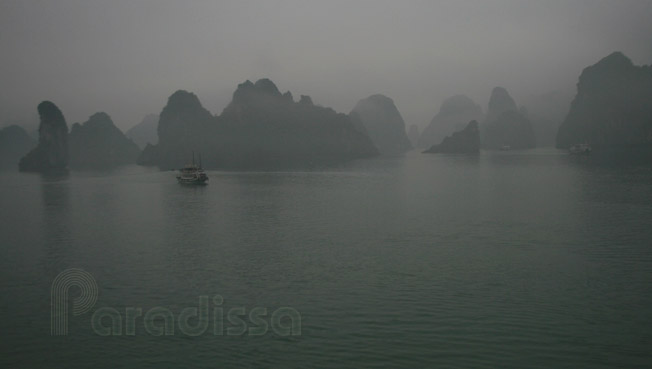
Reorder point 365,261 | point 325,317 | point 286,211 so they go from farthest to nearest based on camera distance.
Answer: point 286,211 → point 365,261 → point 325,317

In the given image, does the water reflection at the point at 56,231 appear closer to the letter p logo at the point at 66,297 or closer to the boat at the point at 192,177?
the letter p logo at the point at 66,297

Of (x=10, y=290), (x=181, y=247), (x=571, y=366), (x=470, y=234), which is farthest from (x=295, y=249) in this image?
(x=571, y=366)

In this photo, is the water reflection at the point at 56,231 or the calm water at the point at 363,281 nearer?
the calm water at the point at 363,281

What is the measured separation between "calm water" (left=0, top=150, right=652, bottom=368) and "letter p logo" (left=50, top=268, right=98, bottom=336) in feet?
1.63

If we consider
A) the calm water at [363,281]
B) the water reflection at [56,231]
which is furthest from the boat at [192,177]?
the calm water at [363,281]

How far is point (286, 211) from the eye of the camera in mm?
59688

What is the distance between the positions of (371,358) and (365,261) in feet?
49.0

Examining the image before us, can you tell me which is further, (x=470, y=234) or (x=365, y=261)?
(x=470, y=234)

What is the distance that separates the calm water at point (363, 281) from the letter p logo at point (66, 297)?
50 cm

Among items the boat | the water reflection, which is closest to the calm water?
the water reflection

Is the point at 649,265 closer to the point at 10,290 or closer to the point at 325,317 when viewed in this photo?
the point at 325,317

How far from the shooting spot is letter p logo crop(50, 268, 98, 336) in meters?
22.4

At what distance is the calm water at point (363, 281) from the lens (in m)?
18.7

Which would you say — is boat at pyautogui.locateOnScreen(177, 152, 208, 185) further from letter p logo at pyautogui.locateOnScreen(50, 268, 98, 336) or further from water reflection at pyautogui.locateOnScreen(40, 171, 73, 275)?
letter p logo at pyautogui.locateOnScreen(50, 268, 98, 336)
